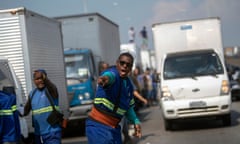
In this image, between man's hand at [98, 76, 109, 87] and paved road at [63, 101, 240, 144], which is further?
paved road at [63, 101, 240, 144]

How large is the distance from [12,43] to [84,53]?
5552mm

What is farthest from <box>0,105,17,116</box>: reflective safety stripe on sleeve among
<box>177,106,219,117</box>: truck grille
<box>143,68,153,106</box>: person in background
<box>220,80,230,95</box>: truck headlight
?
<box>143,68,153,106</box>: person in background

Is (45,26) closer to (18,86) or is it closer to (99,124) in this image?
(18,86)

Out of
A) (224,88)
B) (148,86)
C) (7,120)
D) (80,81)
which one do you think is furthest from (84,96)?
(148,86)

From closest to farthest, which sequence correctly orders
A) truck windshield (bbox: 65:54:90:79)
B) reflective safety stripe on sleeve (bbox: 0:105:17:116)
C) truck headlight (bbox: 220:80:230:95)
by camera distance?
reflective safety stripe on sleeve (bbox: 0:105:17:116), truck headlight (bbox: 220:80:230:95), truck windshield (bbox: 65:54:90:79)

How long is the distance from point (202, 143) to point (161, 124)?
5.15m

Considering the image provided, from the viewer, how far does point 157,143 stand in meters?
11.5

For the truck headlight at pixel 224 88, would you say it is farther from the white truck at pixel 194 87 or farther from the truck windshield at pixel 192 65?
the truck windshield at pixel 192 65

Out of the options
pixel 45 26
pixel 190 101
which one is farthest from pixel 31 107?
pixel 190 101

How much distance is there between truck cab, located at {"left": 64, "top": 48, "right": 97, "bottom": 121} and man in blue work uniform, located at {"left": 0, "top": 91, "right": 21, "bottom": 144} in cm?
720

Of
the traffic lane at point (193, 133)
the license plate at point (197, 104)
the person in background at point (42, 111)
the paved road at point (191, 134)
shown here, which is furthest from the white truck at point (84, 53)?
the person in background at point (42, 111)

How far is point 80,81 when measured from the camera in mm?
14516

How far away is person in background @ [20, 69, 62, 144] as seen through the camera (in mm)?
7625

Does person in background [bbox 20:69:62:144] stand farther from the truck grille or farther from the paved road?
the truck grille
